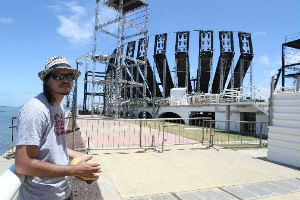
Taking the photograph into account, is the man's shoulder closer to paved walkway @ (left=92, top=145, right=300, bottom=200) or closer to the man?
the man

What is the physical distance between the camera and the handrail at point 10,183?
139 centimetres

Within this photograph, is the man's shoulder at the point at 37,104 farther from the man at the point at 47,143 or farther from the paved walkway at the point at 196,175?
the paved walkway at the point at 196,175

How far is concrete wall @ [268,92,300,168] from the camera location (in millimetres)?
8016

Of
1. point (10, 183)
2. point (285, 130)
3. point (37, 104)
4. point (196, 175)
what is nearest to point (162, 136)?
point (285, 130)

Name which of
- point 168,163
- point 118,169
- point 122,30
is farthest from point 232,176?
point 122,30

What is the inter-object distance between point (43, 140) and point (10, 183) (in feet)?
1.55

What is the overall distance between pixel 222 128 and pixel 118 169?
15.0 metres

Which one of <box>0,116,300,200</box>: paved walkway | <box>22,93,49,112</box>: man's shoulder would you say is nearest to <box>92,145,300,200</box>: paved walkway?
<box>0,116,300,200</box>: paved walkway

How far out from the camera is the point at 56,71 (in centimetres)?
211

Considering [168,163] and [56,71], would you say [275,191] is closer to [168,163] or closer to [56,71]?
[168,163]

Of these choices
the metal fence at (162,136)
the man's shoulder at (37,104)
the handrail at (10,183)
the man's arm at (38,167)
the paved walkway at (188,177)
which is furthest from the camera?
the metal fence at (162,136)

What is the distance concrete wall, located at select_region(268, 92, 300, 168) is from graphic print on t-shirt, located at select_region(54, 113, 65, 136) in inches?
298

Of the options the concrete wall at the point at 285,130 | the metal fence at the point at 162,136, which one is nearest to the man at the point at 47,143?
the metal fence at the point at 162,136

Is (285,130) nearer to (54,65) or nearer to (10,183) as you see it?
(54,65)
